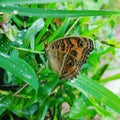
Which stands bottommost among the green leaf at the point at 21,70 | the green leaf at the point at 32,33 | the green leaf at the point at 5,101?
the green leaf at the point at 5,101

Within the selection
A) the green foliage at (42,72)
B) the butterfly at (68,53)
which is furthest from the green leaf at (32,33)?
the butterfly at (68,53)

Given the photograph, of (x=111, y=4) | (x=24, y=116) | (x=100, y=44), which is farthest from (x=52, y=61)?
(x=111, y=4)

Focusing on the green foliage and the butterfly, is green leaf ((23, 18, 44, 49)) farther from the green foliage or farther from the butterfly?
the butterfly

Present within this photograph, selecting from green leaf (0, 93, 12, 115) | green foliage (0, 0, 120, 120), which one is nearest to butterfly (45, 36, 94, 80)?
green foliage (0, 0, 120, 120)

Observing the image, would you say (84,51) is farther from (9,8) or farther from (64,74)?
(9,8)

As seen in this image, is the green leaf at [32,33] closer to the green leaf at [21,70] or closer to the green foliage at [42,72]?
the green foliage at [42,72]

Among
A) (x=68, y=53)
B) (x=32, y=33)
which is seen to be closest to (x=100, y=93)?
(x=68, y=53)

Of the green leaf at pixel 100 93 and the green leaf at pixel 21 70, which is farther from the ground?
the green leaf at pixel 21 70
